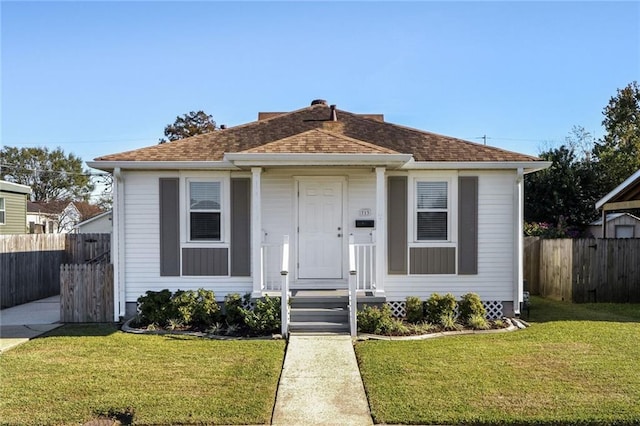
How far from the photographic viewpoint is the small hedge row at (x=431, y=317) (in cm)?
822

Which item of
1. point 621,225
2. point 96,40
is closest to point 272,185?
point 96,40

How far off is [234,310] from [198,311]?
0.71 metres

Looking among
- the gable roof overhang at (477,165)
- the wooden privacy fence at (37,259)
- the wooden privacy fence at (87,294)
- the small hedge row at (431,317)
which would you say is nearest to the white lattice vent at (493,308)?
the small hedge row at (431,317)

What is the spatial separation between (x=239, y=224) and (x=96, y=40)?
568 centimetres

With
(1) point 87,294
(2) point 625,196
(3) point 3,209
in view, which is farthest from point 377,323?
(3) point 3,209

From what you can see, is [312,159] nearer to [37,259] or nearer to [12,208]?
[37,259]

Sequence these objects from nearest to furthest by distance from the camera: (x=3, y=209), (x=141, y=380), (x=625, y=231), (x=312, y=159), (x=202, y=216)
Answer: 1. (x=141, y=380)
2. (x=312, y=159)
3. (x=202, y=216)
4. (x=3, y=209)
5. (x=625, y=231)

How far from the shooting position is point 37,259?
1328 centimetres

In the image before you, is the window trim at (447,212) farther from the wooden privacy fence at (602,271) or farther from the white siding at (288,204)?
the wooden privacy fence at (602,271)

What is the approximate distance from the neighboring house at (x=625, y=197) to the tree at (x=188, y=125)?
2102 cm

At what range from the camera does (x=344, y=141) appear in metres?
9.23

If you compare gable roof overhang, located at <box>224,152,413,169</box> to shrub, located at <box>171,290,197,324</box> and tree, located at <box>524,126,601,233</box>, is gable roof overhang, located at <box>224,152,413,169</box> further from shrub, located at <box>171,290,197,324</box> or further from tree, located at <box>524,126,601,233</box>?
tree, located at <box>524,126,601,233</box>

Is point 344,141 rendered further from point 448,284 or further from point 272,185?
point 448,284

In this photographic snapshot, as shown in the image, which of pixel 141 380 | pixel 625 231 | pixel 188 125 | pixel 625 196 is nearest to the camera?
pixel 141 380
